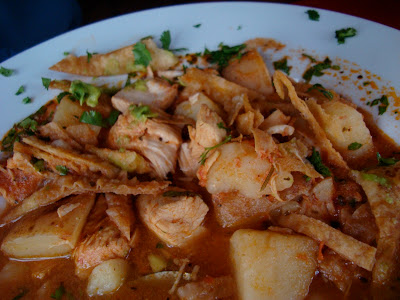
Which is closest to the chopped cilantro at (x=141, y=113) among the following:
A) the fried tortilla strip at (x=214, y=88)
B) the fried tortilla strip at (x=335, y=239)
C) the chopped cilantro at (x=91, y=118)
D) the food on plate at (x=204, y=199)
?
the food on plate at (x=204, y=199)

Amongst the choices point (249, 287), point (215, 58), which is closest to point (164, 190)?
point (249, 287)

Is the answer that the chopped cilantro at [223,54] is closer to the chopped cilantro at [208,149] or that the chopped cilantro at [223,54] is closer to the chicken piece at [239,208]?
the chopped cilantro at [208,149]

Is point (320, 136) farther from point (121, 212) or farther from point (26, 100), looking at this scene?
point (26, 100)

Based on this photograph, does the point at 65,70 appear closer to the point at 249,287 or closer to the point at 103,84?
the point at 103,84

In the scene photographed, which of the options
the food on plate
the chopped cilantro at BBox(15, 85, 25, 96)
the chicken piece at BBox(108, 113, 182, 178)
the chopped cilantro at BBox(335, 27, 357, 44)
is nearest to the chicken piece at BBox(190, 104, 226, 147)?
the food on plate

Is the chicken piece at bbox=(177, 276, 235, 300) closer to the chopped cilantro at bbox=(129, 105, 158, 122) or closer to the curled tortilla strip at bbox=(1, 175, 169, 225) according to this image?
the curled tortilla strip at bbox=(1, 175, 169, 225)

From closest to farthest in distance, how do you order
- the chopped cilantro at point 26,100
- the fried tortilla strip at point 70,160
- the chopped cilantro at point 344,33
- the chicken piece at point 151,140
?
1. the fried tortilla strip at point 70,160
2. the chicken piece at point 151,140
3. the chopped cilantro at point 344,33
4. the chopped cilantro at point 26,100

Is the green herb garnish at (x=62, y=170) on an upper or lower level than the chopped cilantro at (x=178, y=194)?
upper

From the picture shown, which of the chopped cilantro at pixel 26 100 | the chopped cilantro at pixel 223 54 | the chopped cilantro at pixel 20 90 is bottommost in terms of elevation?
the chopped cilantro at pixel 223 54
